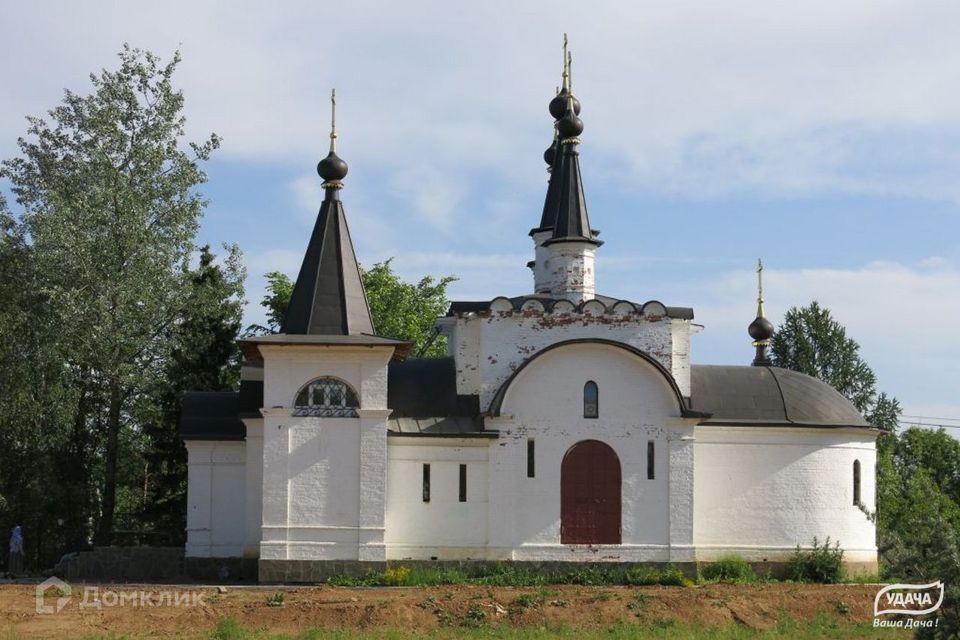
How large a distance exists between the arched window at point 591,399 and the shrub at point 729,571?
3704 millimetres

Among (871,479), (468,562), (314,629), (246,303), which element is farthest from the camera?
(246,303)

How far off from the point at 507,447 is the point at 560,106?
904 cm

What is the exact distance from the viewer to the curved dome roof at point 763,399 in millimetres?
29109

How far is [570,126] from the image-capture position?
103 feet

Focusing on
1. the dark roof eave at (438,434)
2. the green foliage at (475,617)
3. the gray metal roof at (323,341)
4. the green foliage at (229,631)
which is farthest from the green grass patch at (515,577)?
the gray metal roof at (323,341)

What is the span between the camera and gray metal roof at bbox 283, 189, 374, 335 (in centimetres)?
2781

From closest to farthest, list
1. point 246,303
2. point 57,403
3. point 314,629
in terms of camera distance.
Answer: point 314,629 → point 57,403 → point 246,303

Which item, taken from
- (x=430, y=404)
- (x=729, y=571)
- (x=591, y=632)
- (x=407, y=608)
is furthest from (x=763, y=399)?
(x=407, y=608)

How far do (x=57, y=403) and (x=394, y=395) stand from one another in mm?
9635

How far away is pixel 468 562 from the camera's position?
27.5 metres

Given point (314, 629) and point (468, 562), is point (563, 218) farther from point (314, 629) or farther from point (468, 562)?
point (314, 629)

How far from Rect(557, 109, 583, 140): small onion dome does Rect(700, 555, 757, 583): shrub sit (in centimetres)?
963

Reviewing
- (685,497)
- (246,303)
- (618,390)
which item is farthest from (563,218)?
(246,303)

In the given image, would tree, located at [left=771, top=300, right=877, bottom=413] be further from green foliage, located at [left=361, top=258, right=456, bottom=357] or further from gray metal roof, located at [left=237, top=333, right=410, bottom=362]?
gray metal roof, located at [left=237, top=333, right=410, bottom=362]
